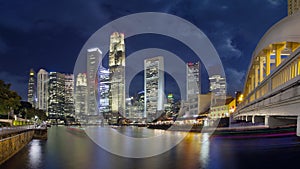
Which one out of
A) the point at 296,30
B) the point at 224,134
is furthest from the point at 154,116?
the point at 296,30

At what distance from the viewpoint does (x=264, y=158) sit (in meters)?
27.7

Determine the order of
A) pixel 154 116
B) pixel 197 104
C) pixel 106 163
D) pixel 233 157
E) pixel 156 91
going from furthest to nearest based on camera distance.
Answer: pixel 154 116
pixel 156 91
pixel 197 104
pixel 233 157
pixel 106 163

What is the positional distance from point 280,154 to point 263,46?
988 cm

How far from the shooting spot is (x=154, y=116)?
19138cm

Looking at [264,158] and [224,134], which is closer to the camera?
[264,158]

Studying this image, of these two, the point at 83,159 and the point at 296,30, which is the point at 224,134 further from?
the point at 296,30

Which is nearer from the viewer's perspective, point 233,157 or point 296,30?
point 296,30

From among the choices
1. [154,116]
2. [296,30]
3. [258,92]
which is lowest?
[154,116]

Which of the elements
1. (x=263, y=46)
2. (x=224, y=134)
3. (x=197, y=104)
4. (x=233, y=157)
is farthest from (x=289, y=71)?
(x=197, y=104)

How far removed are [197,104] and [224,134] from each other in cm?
7244

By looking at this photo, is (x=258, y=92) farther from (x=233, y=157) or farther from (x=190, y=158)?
(x=190, y=158)

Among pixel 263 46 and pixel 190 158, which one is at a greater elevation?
pixel 263 46

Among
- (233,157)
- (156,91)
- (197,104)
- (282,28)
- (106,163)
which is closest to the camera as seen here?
(282,28)

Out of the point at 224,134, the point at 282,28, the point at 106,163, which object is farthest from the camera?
the point at 224,134
